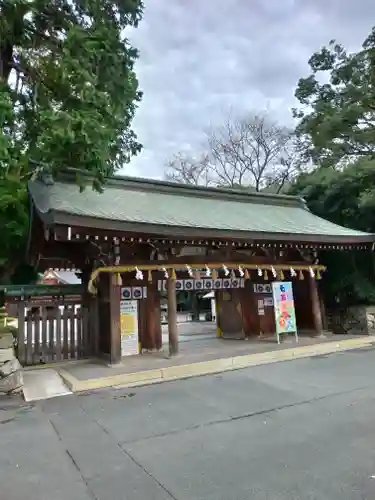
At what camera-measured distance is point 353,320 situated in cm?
1245

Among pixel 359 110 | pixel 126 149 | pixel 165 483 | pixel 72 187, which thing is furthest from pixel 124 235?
pixel 359 110

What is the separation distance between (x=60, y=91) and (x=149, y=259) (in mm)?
4055

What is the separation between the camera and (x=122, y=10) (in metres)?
8.66

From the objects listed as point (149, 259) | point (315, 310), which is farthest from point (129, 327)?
point (315, 310)

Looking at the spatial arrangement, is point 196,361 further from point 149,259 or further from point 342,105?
point 342,105

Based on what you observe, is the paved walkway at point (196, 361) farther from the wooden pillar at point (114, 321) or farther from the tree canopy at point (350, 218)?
the tree canopy at point (350, 218)

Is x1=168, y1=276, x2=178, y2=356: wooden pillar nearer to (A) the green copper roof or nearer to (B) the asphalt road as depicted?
(A) the green copper roof

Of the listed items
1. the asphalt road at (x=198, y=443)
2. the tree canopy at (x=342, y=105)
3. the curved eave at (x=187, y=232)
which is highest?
the tree canopy at (x=342, y=105)

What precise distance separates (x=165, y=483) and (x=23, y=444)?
1.89m

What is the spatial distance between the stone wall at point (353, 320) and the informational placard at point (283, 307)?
3655 mm

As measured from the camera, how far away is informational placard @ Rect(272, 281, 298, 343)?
9601mm

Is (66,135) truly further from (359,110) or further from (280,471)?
(359,110)

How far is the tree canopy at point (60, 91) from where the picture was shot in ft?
21.9

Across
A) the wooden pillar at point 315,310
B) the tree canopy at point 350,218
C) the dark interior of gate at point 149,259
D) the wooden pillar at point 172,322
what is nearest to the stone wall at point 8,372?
the dark interior of gate at point 149,259
